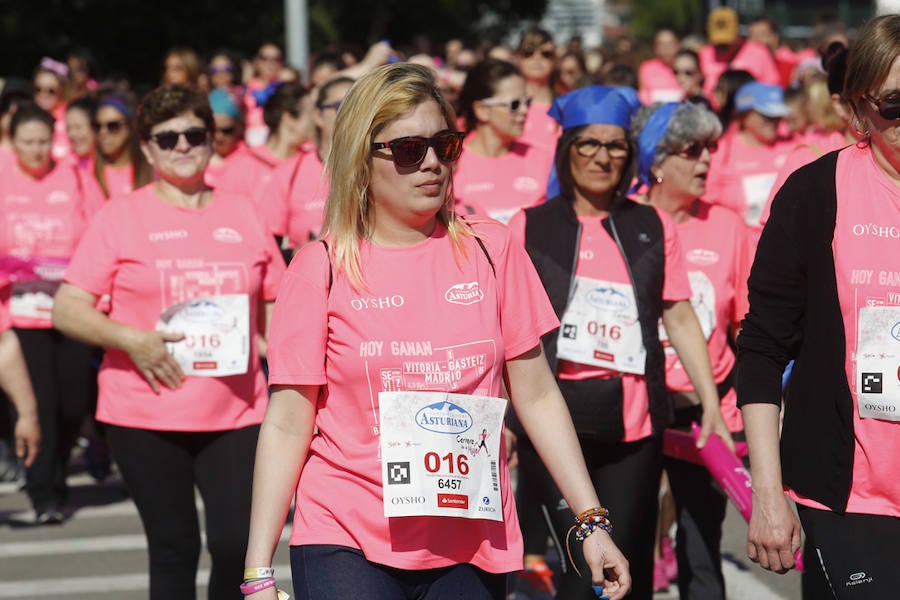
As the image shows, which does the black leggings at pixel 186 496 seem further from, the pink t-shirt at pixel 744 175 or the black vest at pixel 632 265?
the pink t-shirt at pixel 744 175

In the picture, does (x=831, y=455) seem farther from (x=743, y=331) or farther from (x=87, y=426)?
(x=87, y=426)

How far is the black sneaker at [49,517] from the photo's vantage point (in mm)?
8883

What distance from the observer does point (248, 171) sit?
32.4 ft

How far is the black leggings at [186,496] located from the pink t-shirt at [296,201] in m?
2.56

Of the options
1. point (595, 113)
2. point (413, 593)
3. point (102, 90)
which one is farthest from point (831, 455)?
point (102, 90)

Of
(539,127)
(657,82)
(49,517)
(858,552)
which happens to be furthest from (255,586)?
(657,82)

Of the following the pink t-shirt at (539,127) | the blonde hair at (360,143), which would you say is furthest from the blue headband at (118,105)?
the blonde hair at (360,143)

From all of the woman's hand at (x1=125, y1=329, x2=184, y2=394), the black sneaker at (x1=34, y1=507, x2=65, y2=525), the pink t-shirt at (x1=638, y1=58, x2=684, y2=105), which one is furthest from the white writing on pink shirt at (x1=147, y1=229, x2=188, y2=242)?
the pink t-shirt at (x1=638, y1=58, x2=684, y2=105)

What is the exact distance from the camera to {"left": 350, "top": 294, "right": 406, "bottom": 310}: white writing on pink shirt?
365 centimetres

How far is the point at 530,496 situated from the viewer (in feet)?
19.2

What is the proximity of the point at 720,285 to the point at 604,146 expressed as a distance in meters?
0.87

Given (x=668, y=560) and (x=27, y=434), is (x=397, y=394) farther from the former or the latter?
(x=668, y=560)

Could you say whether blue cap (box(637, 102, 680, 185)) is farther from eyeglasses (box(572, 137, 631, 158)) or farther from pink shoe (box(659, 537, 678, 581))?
pink shoe (box(659, 537, 678, 581))

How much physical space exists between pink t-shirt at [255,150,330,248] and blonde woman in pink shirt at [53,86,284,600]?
2061 mm
